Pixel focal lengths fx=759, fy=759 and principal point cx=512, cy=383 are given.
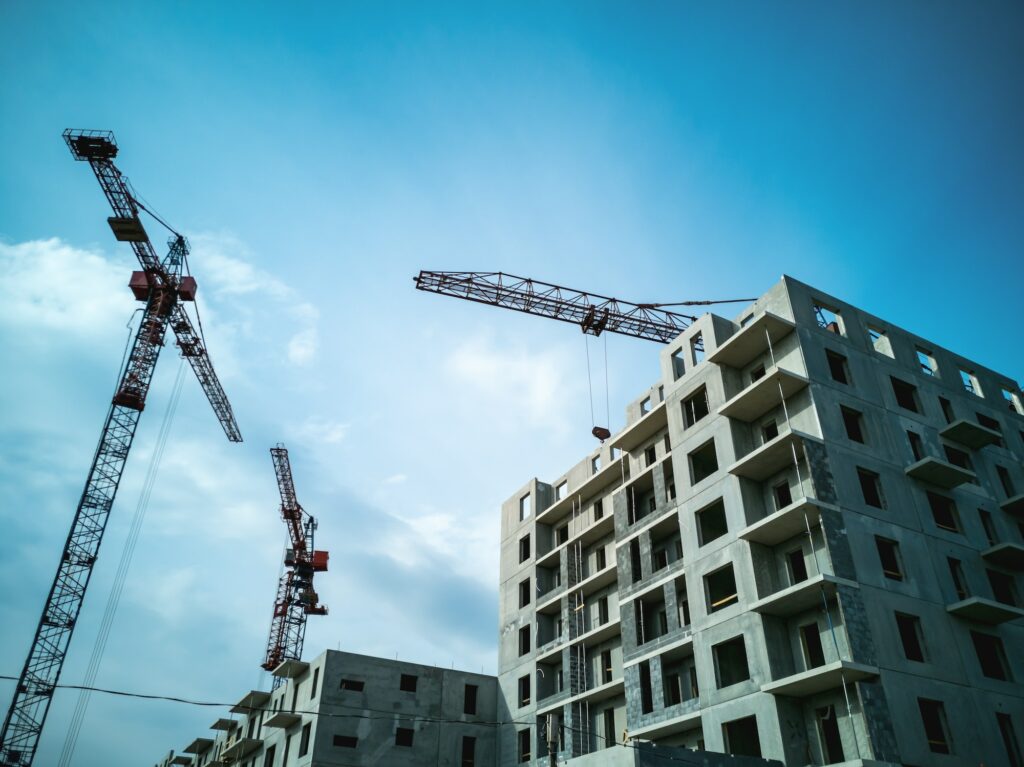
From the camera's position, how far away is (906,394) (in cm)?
4494

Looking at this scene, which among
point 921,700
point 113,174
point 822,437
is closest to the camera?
point 921,700

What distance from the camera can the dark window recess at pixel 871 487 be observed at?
128 feet

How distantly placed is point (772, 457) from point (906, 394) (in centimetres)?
1154

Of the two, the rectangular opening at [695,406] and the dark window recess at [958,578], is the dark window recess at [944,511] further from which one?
the rectangular opening at [695,406]

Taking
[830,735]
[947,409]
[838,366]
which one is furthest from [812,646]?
[947,409]

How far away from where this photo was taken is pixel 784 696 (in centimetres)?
3431

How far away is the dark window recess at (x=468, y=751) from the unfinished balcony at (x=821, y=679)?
2905 cm

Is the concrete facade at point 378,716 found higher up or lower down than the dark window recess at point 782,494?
lower down

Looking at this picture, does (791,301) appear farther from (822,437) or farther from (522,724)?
(522,724)

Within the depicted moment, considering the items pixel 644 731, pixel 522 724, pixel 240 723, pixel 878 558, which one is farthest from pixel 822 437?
pixel 240 723

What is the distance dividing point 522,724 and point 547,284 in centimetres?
3715

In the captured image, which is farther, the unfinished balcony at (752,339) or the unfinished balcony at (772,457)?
the unfinished balcony at (752,339)

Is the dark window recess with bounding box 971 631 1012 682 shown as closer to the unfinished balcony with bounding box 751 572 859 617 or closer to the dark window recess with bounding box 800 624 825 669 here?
the dark window recess with bounding box 800 624 825 669

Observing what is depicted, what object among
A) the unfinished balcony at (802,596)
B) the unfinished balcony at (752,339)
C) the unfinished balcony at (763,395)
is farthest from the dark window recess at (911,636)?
the unfinished balcony at (752,339)
